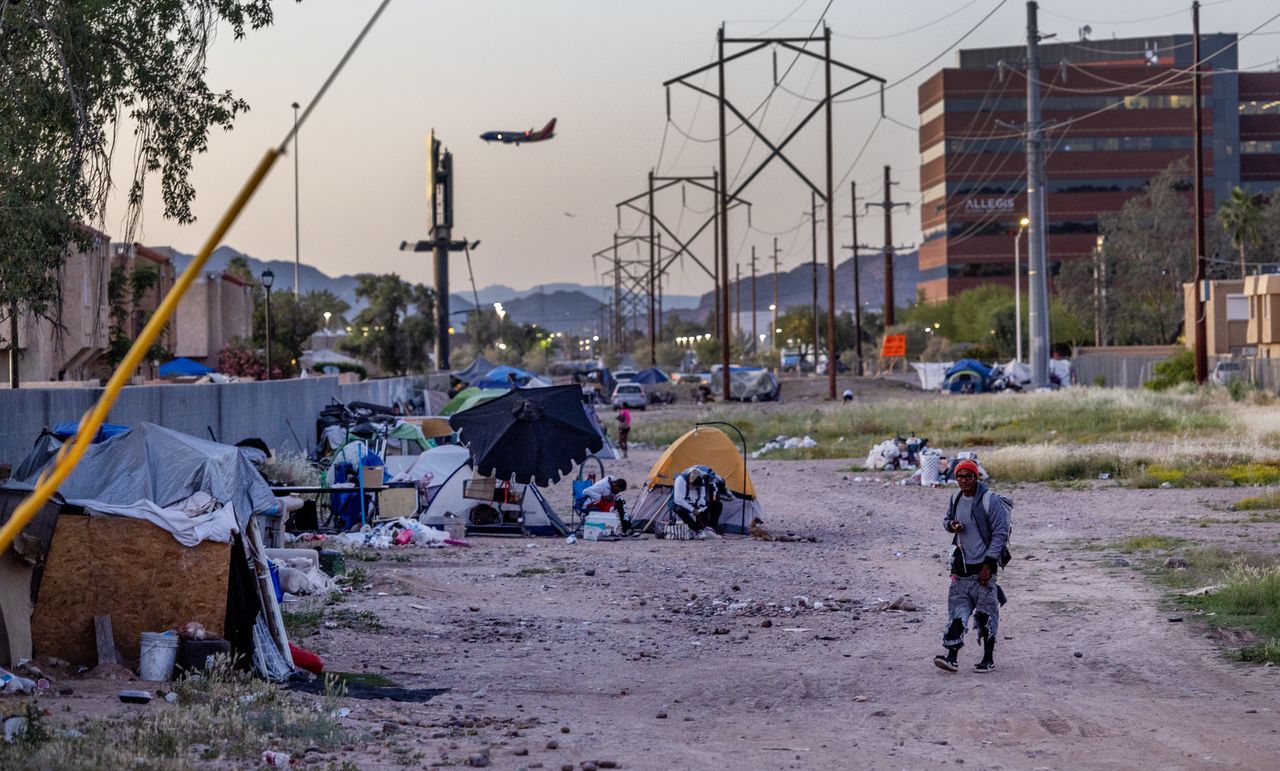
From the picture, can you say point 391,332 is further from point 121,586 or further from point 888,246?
point 121,586

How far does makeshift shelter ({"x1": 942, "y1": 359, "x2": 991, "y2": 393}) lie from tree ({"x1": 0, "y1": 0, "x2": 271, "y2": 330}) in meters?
63.1

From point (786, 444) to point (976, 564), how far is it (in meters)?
30.1

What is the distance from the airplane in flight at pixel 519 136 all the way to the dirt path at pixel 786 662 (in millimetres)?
49894

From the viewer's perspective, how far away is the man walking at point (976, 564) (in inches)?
458

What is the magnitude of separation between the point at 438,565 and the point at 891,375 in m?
73.5

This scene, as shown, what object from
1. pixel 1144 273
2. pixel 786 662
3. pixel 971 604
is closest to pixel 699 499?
pixel 786 662

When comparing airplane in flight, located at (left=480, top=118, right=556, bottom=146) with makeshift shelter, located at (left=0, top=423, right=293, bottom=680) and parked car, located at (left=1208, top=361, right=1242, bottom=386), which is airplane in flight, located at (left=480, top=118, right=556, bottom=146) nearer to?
parked car, located at (left=1208, top=361, right=1242, bottom=386)

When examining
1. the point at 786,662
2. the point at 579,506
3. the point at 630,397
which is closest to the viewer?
the point at 786,662

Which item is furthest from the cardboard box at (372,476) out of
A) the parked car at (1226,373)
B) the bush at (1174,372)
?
the bush at (1174,372)

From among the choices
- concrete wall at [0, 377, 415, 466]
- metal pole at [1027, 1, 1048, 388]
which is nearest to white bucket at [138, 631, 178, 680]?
concrete wall at [0, 377, 415, 466]

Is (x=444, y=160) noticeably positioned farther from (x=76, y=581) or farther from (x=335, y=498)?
(x=76, y=581)

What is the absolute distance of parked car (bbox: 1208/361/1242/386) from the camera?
5378 centimetres

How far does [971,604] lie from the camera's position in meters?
11.7

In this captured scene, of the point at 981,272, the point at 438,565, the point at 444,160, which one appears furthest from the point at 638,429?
the point at 981,272
